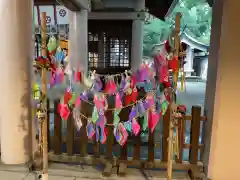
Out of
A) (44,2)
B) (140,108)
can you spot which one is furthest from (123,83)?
(44,2)

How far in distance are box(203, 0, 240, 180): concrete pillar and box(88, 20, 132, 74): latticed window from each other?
309 inches

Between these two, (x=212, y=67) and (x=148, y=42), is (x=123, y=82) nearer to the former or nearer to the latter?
(x=212, y=67)

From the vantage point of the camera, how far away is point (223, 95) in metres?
3.03

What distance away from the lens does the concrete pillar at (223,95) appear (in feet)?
9.57

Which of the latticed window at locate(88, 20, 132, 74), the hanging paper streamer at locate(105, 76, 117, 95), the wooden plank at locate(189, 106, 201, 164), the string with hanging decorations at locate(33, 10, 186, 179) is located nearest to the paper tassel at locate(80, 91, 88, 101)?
the string with hanging decorations at locate(33, 10, 186, 179)

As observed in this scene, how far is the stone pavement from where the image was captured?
3.29 m

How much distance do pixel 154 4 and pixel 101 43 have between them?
2.78 m

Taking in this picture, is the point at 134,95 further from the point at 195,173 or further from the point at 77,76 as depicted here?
the point at 195,173

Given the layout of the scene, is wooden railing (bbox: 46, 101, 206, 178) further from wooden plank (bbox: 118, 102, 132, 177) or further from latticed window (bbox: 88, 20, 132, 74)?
latticed window (bbox: 88, 20, 132, 74)

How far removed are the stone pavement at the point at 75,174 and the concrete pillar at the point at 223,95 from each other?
0.52 m

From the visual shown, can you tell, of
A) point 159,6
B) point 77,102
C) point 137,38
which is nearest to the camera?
point 77,102

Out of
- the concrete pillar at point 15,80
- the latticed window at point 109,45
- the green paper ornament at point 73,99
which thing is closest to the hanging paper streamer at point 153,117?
the green paper ornament at point 73,99

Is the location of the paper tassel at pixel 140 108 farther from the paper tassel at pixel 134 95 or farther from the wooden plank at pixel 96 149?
the wooden plank at pixel 96 149

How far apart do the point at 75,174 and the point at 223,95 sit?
218 centimetres
